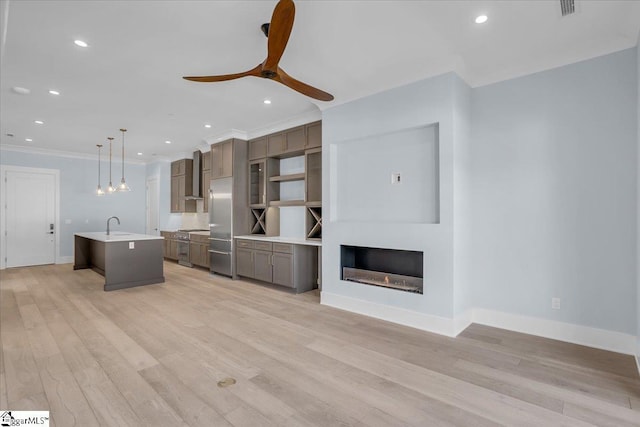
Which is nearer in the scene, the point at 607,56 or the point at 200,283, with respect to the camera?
the point at 607,56

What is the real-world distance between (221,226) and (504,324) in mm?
5155

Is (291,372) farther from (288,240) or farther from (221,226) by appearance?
(221,226)

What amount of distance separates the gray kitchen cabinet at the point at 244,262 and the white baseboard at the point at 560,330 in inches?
149

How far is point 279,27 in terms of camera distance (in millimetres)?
2143

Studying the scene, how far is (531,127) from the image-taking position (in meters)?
3.53

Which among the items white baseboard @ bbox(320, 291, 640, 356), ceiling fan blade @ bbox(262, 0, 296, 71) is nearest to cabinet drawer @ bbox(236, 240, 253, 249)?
white baseboard @ bbox(320, 291, 640, 356)

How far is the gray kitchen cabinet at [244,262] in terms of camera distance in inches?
238

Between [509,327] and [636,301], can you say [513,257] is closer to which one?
[509,327]

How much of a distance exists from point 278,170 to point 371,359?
13.8 ft

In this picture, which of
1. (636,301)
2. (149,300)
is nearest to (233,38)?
(149,300)

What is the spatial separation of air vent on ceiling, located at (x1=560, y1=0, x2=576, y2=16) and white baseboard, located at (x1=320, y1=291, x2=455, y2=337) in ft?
9.68

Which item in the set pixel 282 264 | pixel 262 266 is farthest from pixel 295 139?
pixel 262 266

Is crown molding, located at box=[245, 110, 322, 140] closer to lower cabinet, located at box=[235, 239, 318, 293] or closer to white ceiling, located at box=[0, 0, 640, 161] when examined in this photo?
white ceiling, located at box=[0, 0, 640, 161]

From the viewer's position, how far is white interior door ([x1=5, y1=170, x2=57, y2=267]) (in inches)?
304
